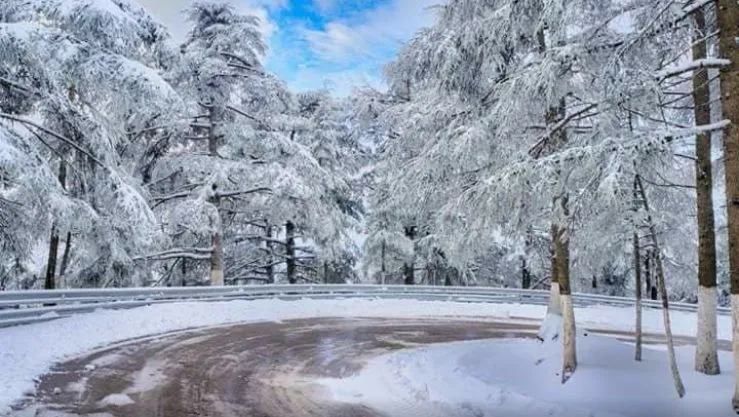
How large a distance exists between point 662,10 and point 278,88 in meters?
13.3

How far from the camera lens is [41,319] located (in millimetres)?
10844

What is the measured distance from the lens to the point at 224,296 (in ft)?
54.6

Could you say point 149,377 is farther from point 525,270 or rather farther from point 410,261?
point 525,270

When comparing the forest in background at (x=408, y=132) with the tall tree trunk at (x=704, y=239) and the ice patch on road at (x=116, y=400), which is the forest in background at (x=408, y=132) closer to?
the tall tree trunk at (x=704, y=239)

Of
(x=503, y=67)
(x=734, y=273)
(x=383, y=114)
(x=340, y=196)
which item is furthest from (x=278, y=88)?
(x=734, y=273)

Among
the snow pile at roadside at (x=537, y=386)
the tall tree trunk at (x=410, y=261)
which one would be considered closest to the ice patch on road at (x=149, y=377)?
the snow pile at roadside at (x=537, y=386)

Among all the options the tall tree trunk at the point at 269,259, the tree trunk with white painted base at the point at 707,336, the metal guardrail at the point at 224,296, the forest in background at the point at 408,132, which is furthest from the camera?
the tall tree trunk at the point at 269,259

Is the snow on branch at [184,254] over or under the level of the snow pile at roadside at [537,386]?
over

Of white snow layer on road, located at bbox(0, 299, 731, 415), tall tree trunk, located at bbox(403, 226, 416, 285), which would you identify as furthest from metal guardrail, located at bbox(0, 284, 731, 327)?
tall tree trunk, located at bbox(403, 226, 416, 285)

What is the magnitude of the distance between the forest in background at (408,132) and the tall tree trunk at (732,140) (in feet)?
0.70

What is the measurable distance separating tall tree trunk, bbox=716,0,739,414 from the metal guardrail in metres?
11.3

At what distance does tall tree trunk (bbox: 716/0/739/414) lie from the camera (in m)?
6.29

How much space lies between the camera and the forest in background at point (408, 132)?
7438 millimetres

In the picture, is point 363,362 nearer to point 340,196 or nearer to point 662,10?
point 662,10
